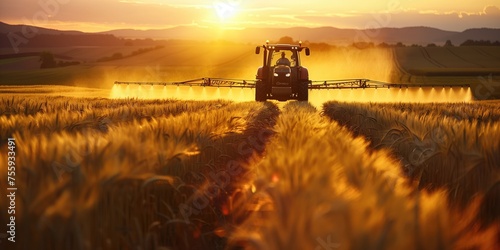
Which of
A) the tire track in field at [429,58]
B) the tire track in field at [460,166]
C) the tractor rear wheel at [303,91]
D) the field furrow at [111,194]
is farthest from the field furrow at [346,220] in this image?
the tire track in field at [429,58]

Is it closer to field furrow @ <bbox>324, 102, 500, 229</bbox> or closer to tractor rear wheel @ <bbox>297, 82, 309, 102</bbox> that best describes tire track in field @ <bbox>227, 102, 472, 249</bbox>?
field furrow @ <bbox>324, 102, 500, 229</bbox>

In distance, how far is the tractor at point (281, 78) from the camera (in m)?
28.2

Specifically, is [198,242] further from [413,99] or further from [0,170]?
[413,99]

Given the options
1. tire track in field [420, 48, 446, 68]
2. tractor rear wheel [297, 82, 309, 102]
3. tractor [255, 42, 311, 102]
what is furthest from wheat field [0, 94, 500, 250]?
tire track in field [420, 48, 446, 68]

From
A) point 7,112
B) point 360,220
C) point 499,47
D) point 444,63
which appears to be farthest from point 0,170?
point 499,47

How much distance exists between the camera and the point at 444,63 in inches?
3310

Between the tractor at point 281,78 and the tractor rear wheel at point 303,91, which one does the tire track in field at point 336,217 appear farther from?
the tractor rear wheel at point 303,91

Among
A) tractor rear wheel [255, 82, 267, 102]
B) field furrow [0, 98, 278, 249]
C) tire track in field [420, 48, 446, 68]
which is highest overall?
tire track in field [420, 48, 446, 68]

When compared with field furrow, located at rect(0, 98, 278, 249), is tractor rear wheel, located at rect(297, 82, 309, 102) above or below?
above

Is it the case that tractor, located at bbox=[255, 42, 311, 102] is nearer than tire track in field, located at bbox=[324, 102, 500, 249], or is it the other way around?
tire track in field, located at bbox=[324, 102, 500, 249]

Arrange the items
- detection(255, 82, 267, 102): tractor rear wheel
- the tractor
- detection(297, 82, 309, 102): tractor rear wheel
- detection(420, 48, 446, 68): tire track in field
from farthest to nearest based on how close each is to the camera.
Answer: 1. detection(420, 48, 446, 68): tire track in field
2. detection(255, 82, 267, 102): tractor rear wheel
3. detection(297, 82, 309, 102): tractor rear wheel
4. the tractor

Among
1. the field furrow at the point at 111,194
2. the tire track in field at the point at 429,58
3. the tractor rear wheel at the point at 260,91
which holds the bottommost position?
the field furrow at the point at 111,194

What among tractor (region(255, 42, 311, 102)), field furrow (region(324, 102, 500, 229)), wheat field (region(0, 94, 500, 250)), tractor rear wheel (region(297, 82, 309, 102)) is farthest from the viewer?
tractor rear wheel (region(297, 82, 309, 102))

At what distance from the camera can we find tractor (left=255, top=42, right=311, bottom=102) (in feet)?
92.7
